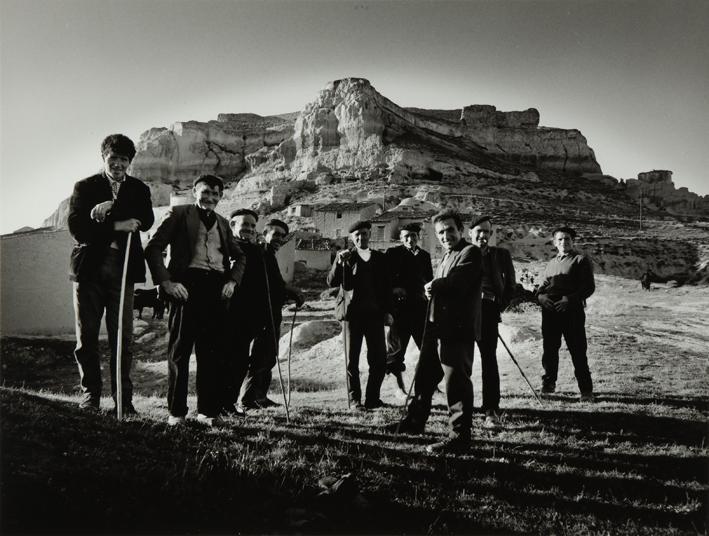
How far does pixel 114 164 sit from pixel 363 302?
319cm

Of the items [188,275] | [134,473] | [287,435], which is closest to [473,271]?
[287,435]

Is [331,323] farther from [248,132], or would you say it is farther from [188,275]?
[248,132]

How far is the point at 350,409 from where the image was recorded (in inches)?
237

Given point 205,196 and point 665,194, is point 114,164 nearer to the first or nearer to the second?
point 205,196

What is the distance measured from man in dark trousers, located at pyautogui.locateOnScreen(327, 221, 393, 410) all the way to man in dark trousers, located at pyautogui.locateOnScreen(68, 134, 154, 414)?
8.22ft

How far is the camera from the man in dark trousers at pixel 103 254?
4.57m

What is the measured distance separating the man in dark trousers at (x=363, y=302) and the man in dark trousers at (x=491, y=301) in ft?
4.11

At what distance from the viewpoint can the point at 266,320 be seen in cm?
629

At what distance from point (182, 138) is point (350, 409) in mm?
116914

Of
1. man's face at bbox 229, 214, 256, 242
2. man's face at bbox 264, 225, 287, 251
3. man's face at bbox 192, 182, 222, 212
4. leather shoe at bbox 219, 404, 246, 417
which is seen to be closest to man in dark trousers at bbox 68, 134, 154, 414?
man's face at bbox 192, 182, 222, 212

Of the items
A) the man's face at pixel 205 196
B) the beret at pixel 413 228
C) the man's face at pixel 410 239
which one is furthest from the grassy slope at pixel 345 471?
the beret at pixel 413 228

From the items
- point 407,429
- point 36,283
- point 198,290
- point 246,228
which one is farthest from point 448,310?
point 36,283

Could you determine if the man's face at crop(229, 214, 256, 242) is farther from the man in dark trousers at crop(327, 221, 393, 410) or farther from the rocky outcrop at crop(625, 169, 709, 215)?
the rocky outcrop at crop(625, 169, 709, 215)

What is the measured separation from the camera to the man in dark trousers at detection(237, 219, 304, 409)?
625 centimetres
